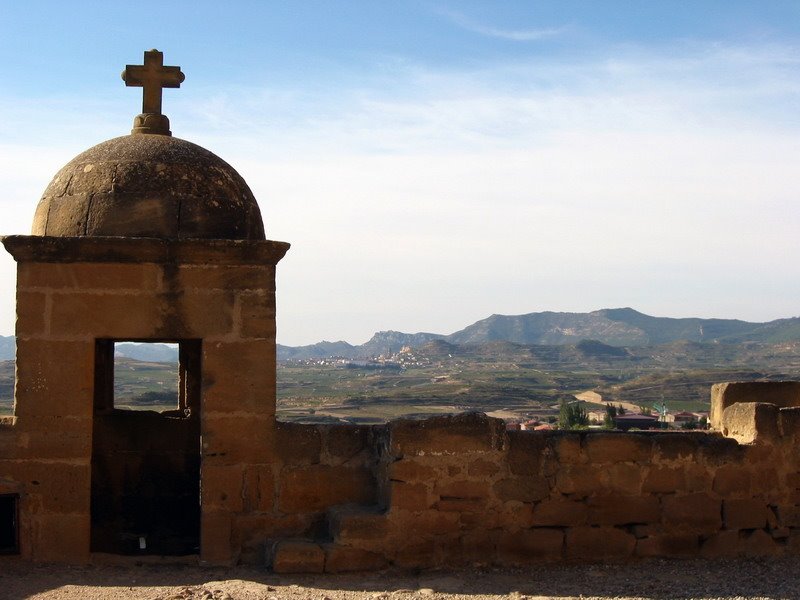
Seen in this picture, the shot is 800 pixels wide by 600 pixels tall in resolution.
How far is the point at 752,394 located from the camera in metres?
7.18

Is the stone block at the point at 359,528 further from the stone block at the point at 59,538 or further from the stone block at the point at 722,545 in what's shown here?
the stone block at the point at 722,545

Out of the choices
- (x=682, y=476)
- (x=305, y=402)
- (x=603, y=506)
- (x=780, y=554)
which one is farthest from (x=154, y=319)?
(x=305, y=402)

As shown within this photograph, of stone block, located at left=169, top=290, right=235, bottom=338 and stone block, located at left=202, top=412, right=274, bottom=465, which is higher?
stone block, located at left=169, top=290, right=235, bottom=338

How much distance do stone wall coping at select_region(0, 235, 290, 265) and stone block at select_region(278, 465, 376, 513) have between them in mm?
1329

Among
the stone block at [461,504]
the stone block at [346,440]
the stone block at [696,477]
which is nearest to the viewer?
the stone block at [461,504]

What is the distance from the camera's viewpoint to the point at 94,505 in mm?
7590

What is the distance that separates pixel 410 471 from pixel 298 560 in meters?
0.81

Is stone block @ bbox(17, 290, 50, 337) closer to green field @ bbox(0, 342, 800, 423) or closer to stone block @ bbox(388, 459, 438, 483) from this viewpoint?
stone block @ bbox(388, 459, 438, 483)

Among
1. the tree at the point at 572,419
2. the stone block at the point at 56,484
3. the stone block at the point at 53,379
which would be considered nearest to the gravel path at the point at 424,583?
the stone block at the point at 56,484

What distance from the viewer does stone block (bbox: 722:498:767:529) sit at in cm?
634

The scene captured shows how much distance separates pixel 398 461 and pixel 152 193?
7.20ft

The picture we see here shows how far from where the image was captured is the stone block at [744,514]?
6.34 meters

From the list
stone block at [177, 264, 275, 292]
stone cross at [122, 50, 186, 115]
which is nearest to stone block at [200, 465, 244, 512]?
stone block at [177, 264, 275, 292]

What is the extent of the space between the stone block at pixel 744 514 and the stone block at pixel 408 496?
1839mm
